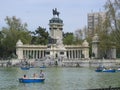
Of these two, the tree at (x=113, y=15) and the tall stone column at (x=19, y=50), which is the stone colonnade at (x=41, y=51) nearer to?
the tall stone column at (x=19, y=50)

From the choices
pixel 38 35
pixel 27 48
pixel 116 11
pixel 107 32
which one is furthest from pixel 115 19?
pixel 38 35

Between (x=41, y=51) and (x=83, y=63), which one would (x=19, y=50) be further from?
(x=83, y=63)

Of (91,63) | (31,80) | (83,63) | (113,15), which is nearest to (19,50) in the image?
(83,63)

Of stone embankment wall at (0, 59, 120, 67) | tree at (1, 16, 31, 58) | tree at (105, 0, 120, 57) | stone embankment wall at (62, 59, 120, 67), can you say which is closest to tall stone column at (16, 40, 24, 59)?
tree at (1, 16, 31, 58)

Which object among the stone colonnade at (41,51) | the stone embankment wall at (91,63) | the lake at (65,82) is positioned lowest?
the lake at (65,82)

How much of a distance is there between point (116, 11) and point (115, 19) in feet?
12.5

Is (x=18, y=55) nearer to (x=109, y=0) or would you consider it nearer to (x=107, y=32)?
(x=107, y=32)

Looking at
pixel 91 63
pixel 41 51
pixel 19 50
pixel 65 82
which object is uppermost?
pixel 19 50

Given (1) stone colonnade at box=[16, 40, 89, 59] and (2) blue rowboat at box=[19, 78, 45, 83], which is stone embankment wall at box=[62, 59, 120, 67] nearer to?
(1) stone colonnade at box=[16, 40, 89, 59]

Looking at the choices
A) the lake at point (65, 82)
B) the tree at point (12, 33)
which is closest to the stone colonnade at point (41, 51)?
the tree at point (12, 33)

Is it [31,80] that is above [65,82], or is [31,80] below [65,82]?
above

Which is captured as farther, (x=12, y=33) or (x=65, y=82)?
(x=12, y=33)

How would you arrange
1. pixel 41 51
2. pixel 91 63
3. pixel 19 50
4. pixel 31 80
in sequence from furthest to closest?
pixel 41 51 < pixel 19 50 < pixel 91 63 < pixel 31 80

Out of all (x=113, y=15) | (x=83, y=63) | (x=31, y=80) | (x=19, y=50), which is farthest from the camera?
(x=19, y=50)
